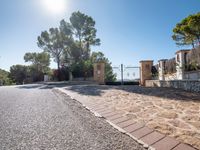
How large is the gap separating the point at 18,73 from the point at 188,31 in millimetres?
31076

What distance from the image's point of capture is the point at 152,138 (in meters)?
2.73

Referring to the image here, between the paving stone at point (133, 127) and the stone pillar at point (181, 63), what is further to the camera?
the stone pillar at point (181, 63)

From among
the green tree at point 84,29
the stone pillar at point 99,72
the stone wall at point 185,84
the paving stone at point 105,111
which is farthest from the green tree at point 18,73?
the paving stone at point 105,111

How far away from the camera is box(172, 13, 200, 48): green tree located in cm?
1667

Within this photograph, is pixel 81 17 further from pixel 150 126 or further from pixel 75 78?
pixel 150 126

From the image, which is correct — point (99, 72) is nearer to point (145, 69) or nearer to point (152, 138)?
point (145, 69)

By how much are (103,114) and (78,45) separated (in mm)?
22312

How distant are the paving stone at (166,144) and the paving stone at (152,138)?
71mm

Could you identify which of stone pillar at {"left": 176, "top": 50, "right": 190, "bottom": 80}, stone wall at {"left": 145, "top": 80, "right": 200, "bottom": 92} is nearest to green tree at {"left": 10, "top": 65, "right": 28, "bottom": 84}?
stone wall at {"left": 145, "top": 80, "right": 200, "bottom": 92}

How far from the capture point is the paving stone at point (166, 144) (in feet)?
7.99

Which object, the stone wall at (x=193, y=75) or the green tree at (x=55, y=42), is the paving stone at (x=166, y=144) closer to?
the stone wall at (x=193, y=75)

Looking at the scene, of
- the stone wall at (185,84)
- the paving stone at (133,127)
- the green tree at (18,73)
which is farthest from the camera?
the green tree at (18,73)

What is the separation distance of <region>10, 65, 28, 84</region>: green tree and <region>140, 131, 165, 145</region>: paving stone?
121ft

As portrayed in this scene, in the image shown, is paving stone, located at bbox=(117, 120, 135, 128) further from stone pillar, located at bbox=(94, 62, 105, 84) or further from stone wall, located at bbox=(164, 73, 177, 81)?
stone pillar, located at bbox=(94, 62, 105, 84)
